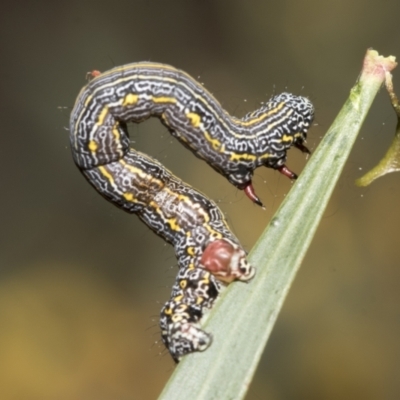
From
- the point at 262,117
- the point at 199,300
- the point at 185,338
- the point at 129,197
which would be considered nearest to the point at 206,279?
the point at 199,300

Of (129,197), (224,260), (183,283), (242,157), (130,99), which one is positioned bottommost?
(183,283)

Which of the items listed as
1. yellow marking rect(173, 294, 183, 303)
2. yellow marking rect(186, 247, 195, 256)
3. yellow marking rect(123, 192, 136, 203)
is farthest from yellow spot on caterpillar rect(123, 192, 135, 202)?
yellow marking rect(173, 294, 183, 303)

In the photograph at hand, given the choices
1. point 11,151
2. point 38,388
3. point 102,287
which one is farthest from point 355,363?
point 11,151

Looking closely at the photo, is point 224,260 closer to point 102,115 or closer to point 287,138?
A: point 287,138

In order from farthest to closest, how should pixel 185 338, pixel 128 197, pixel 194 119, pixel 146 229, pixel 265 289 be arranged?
pixel 146 229, pixel 128 197, pixel 194 119, pixel 185 338, pixel 265 289

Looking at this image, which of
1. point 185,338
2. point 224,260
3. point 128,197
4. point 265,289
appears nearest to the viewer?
point 265,289

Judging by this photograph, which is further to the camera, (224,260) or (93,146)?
(93,146)

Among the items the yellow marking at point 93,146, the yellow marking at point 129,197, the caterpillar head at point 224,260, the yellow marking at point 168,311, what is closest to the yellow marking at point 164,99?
the yellow marking at point 93,146

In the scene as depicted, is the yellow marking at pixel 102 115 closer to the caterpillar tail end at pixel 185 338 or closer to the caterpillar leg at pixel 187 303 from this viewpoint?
the caterpillar leg at pixel 187 303
